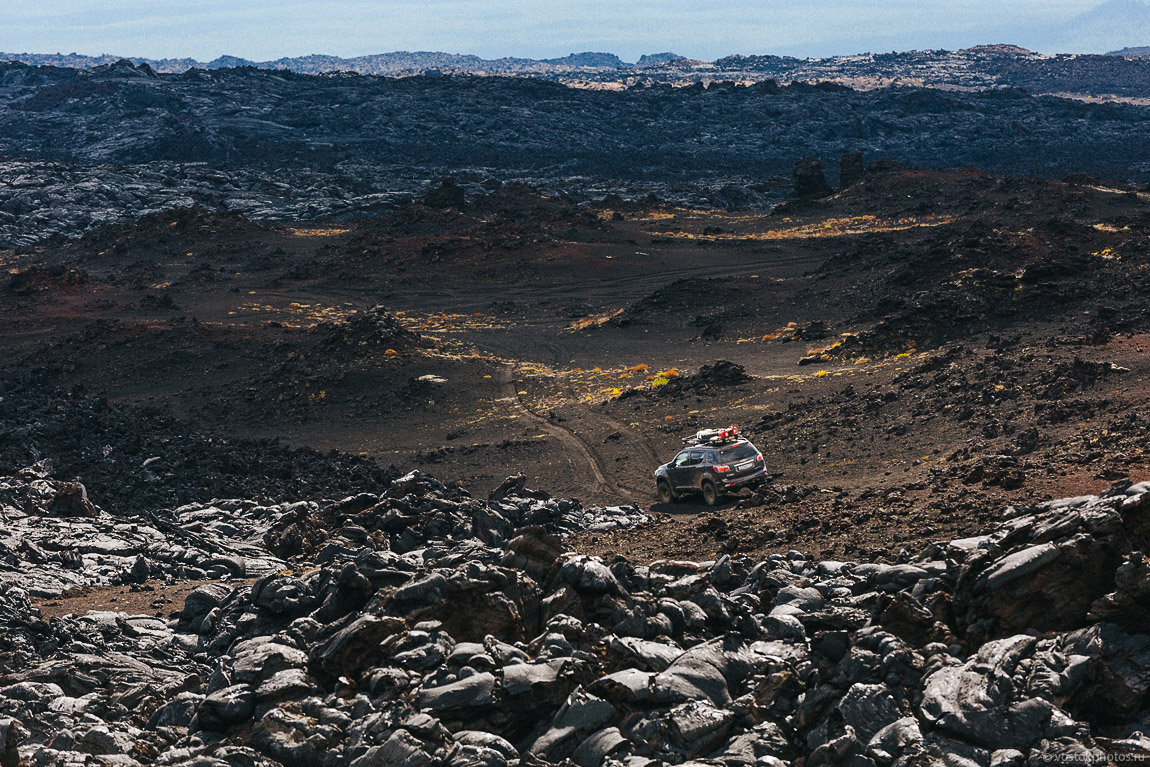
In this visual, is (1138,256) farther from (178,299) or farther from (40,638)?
(178,299)

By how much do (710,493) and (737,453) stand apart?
1.18m

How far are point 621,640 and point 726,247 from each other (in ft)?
195

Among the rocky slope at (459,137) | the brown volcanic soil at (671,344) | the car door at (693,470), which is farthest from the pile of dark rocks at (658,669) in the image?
the rocky slope at (459,137)

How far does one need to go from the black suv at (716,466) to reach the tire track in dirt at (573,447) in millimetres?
2570

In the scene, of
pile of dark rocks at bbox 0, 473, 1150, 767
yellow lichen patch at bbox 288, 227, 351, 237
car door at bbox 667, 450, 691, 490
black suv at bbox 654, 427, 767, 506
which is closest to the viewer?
pile of dark rocks at bbox 0, 473, 1150, 767

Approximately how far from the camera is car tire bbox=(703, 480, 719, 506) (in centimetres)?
2383

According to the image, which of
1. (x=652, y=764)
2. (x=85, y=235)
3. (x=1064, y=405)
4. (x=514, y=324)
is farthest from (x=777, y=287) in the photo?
(x=85, y=235)

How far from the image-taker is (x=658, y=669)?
11.0m

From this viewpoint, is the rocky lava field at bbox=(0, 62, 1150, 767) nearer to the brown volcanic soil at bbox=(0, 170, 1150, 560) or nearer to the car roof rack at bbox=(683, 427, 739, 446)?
the brown volcanic soil at bbox=(0, 170, 1150, 560)

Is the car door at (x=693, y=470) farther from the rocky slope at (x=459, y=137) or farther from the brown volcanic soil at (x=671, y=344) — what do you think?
the rocky slope at (x=459, y=137)

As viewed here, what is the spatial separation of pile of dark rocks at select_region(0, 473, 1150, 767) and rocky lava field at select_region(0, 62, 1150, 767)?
0.04 metres

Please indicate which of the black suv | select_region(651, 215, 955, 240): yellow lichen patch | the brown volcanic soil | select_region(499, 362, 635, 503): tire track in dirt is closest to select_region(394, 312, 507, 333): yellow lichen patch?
the brown volcanic soil

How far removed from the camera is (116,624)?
1639cm

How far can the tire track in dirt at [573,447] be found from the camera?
28.2 m
